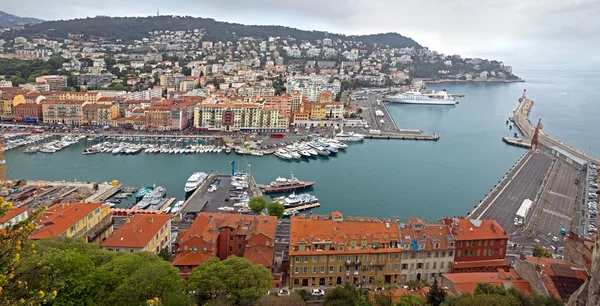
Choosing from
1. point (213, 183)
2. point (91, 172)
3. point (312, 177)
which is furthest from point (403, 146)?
point (91, 172)

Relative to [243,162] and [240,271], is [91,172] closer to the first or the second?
[243,162]

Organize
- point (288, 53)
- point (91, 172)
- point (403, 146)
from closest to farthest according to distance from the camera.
Answer: point (91, 172) → point (403, 146) → point (288, 53)

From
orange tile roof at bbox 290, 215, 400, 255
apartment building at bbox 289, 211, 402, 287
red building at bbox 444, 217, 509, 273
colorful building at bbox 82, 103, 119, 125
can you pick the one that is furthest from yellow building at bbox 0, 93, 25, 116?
red building at bbox 444, 217, 509, 273

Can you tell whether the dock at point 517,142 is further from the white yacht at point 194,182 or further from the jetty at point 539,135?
the white yacht at point 194,182

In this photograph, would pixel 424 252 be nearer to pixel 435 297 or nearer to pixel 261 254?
pixel 435 297

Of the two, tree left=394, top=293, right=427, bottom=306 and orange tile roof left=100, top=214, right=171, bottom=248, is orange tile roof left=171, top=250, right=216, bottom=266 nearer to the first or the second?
orange tile roof left=100, top=214, right=171, bottom=248
